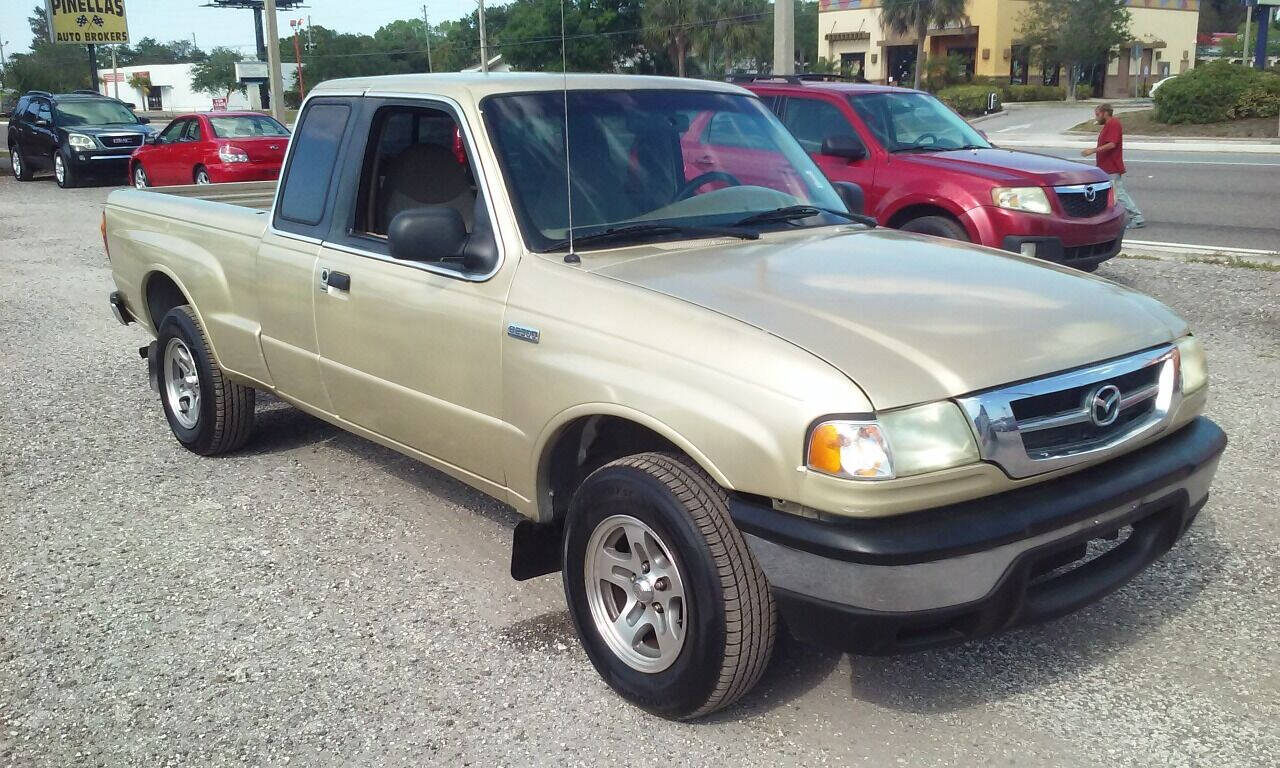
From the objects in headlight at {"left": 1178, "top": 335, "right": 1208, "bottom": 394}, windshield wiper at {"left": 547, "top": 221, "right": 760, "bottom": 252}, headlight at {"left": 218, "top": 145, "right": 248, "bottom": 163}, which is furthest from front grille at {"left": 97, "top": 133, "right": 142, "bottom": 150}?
Result: headlight at {"left": 1178, "top": 335, "right": 1208, "bottom": 394}

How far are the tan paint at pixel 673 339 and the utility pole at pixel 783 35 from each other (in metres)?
11.3

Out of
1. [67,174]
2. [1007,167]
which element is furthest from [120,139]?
[1007,167]

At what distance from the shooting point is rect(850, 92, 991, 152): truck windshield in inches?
385

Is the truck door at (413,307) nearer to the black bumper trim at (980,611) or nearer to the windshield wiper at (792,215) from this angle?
the windshield wiper at (792,215)

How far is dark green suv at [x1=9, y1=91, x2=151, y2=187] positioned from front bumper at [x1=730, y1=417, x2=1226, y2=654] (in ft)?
76.6

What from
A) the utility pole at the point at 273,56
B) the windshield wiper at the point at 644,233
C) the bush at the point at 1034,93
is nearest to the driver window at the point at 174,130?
the utility pole at the point at 273,56

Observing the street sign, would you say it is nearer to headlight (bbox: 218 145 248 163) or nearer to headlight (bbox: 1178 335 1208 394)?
headlight (bbox: 218 145 248 163)

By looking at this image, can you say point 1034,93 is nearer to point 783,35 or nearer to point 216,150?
point 783,35

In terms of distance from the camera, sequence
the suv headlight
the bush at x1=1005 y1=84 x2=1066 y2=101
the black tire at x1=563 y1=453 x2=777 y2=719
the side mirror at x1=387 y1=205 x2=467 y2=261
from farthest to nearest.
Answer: the bush at x1=1005 y1=84 x2=1066 y2=101
the side mirror at x1=387 y1=205 x2=467 y2=261
the black tire at x1=563 y1=453 x2=777 y2=719
the suv headlight

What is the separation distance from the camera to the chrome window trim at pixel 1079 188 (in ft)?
30.1

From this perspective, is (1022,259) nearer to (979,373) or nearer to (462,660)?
(979,373)

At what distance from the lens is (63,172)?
23.5 meters

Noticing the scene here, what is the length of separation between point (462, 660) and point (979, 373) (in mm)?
1882

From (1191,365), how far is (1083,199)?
20.1 ft
